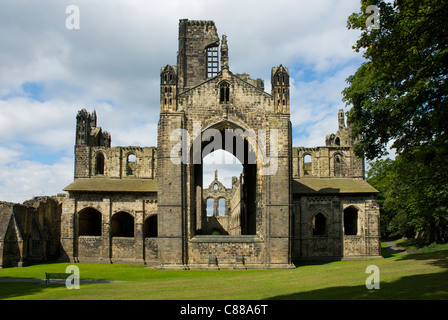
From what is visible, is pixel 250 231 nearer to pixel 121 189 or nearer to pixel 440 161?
pixel 121 189

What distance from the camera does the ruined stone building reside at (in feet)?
90.9

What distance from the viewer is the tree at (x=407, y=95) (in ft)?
47.4

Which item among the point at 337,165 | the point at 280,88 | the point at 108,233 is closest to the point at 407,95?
the point at 280,88

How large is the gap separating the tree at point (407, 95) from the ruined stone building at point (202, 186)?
6.20 m

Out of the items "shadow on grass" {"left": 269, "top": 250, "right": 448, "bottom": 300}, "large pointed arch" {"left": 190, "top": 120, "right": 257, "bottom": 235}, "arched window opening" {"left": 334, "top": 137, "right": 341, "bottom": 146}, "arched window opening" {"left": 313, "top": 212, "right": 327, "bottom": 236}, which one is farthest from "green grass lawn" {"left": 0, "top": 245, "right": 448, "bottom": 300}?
"arched window opening" {"left": 334, "top": 137, "right": 341, "bottom": 146}

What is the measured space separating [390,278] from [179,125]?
1650 centimetres

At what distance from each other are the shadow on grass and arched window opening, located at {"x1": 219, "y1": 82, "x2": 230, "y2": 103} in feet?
54.4

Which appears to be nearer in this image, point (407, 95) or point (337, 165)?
point (407, 95)

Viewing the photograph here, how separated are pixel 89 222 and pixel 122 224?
3056mm

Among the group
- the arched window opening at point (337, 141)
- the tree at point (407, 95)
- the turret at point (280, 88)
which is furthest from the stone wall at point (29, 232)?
the arched window opening at point (337, 141)

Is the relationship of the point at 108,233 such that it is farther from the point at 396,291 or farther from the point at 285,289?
the point at 396,291

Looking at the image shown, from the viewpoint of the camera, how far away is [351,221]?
38938 millimetres
